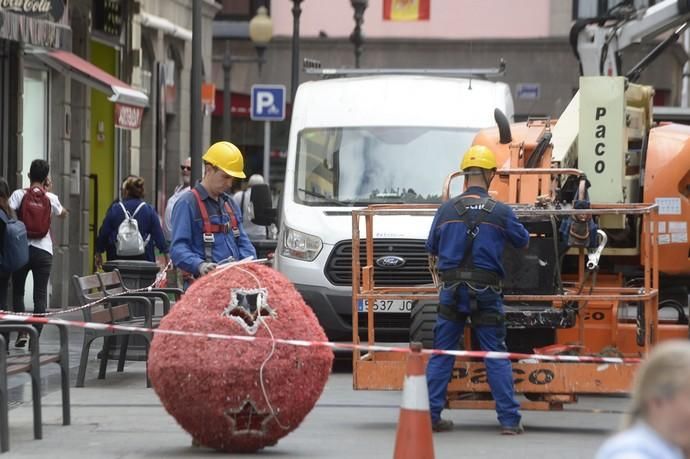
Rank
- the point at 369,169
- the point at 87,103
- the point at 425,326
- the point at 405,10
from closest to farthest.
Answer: the point at 425,326
the point at 369,169
the point at 87,103
the point at 405,10

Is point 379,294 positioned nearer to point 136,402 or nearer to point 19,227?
point 136,402

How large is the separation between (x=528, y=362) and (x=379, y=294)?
1089mm

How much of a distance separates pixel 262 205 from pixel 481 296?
611 cm

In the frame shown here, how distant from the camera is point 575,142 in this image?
13.5 metres

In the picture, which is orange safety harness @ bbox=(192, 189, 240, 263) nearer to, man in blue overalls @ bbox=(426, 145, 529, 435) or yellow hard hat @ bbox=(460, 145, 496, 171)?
man in blue overalls @ bbox=(426, 145, 529, 435)

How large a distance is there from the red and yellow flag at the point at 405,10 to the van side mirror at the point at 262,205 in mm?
31322

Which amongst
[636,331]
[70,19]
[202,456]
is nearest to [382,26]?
[70,19]

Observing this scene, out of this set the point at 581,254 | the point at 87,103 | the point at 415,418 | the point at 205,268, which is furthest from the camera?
the point at 87,103

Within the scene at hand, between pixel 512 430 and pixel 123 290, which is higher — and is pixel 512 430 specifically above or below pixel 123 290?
below

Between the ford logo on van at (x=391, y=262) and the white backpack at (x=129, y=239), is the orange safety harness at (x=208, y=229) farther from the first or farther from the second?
the white backpack at (x=129, y=239)

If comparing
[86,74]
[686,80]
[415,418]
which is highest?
[686,80]

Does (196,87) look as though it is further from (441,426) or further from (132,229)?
(441,426)

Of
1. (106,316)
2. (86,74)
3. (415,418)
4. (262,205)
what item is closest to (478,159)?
(415,418)

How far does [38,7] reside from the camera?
64.3ft
